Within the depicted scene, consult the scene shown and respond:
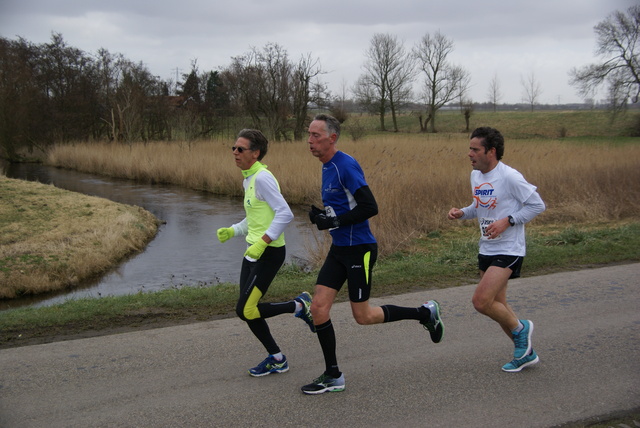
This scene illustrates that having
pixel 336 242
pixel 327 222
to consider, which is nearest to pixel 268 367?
pixel 336 242

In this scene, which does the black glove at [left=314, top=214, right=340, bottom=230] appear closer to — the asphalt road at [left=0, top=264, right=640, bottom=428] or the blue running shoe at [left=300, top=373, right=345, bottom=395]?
the blue running shoe at [left=300, top=373, right=345, bottom=395]

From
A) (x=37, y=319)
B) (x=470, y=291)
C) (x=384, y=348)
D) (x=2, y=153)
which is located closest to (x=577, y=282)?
(x=470, y=291)

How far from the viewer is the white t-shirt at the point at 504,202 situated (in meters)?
4.43

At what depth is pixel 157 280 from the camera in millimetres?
11133

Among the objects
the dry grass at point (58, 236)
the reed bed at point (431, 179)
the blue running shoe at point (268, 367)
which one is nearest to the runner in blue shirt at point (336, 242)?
the blue running shoe at point (268, 367)

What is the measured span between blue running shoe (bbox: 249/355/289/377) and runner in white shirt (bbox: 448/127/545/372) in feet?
5.24

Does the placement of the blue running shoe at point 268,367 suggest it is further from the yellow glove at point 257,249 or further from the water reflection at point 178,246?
the water reflection at point 178,246

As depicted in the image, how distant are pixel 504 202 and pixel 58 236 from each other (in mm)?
11736

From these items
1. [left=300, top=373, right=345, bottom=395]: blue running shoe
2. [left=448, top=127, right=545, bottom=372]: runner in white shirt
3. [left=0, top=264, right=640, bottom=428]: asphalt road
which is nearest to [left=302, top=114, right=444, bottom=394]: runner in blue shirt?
[left=300, top=373, right=345, bottom=395]: blue running shoe

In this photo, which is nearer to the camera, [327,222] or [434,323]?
[327,222]

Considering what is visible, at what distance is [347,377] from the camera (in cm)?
453

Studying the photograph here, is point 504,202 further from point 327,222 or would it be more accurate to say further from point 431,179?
point 431,179

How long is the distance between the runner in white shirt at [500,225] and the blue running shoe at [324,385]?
123cm

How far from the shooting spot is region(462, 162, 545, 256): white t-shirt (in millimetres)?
4434
